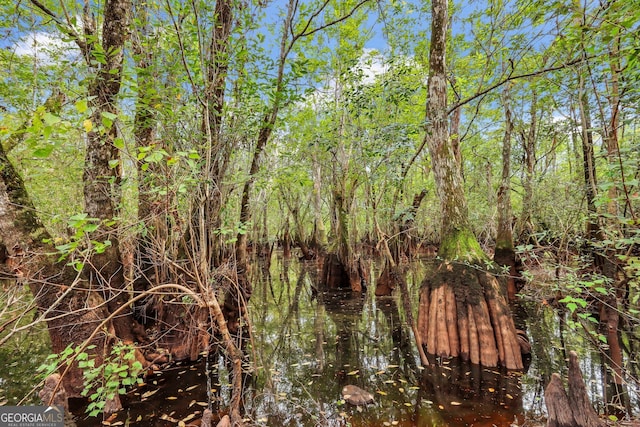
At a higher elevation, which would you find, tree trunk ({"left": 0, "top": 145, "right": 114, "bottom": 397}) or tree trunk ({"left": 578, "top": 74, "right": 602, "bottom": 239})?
tree trunk ({"left": 578, "top": 74, "right": 602, "bottom": 239})

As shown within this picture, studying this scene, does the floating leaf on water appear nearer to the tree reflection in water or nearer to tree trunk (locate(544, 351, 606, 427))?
the tree reflection in water

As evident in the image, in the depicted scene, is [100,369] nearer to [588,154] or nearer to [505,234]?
[588,154]

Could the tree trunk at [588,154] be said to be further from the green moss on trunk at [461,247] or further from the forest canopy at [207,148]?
the green moss on trunk at [461,247]

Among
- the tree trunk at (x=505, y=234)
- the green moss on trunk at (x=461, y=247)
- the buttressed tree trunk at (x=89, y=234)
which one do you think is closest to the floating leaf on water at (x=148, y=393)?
the buttressed tree trunk at (x=89, y=234)

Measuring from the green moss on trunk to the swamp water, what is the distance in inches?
74.3

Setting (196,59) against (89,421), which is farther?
(196,59)

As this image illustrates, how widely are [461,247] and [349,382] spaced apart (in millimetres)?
3203

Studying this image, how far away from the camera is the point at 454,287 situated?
549 centimetres

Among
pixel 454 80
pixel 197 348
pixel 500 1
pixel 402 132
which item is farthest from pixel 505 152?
pixel 197 348

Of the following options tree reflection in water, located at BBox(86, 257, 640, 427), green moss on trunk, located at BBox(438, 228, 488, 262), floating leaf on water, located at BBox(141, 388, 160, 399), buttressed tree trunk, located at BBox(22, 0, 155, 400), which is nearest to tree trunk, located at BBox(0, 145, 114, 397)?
buttressed tree trunk, located at BBox(22, 0, 155, 400)

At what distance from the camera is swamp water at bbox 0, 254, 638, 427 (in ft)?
13.0

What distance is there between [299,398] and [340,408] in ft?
2.22

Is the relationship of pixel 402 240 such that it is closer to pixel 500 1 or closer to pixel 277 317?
pixel 277 317

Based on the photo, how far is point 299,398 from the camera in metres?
4.47
